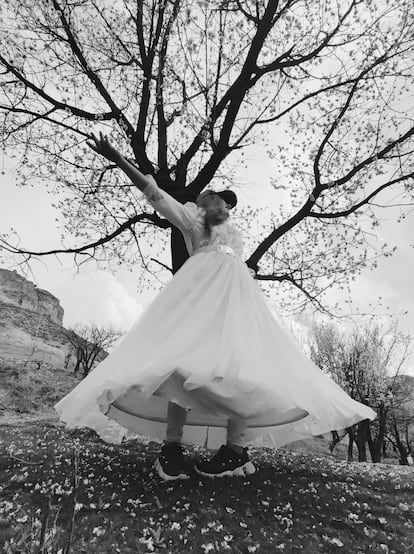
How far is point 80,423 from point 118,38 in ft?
23.0

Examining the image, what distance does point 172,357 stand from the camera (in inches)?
103

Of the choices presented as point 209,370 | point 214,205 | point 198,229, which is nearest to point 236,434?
point 209,370

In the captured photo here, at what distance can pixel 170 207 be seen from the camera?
3570 millimetres

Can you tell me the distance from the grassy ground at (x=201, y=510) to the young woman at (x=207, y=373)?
0.32 m

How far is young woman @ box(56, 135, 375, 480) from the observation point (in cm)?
254

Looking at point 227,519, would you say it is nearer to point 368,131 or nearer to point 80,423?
point 80,423

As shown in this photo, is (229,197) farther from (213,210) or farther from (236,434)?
(236,434)

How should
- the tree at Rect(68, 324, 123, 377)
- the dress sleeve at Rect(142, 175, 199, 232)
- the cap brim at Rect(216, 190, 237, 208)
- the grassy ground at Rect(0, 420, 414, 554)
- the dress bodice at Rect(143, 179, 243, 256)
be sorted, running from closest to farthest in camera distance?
the grassy ground at Rect(0, 420, 414, 554) < the dress sleeve at Rect(142, 175, 199, 232) < the dress bodice at Rect(143, 179, 243, 256) < the cap brim at Rect(216, 190, 237, 208) < the tree at Rect(68, 324, 123, 377)

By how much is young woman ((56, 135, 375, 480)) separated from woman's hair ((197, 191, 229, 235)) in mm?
10

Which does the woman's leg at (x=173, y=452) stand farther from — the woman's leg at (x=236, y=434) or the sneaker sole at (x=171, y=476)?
the woman's leg at (x=236, y=434)

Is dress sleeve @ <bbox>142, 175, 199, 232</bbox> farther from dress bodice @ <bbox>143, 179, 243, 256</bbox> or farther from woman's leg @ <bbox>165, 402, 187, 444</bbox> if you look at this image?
woman's leg @ <bbox>165, 402, 187, 444</bbox>

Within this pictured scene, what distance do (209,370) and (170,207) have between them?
1.67 meters

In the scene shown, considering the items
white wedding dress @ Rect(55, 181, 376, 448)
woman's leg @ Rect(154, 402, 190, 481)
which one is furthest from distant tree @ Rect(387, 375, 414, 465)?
woman's leg @ Rect(154, 402, 190, 481)

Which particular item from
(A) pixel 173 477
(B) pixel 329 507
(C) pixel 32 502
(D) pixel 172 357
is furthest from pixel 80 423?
(B) pixel 329 507
